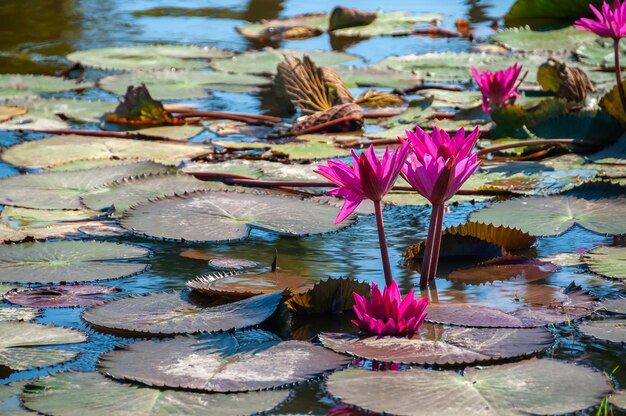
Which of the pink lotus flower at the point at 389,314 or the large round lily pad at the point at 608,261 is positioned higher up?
the pink lotus flower at the point at 389,314

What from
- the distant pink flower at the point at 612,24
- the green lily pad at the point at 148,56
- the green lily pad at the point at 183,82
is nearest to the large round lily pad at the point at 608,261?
the distant pink flower at the point at 612,24

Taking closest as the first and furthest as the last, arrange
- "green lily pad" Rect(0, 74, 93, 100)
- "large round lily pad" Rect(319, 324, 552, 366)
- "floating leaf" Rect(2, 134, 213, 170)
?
"large round lily pad" Rect(319, 324, 552, 366) < "floating leaf" Rect(2, 134, 213, 170) < "green lily pad" Rect(0, 74, 93, 100)

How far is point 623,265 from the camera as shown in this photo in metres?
2.13

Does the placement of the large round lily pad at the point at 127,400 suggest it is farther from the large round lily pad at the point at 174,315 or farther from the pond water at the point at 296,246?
the large round lily pad at the point at 174,315

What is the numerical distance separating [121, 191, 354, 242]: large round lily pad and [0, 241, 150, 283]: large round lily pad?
0.47ft

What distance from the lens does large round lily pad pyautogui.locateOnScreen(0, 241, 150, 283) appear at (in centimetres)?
214

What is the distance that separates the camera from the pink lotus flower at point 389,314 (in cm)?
171

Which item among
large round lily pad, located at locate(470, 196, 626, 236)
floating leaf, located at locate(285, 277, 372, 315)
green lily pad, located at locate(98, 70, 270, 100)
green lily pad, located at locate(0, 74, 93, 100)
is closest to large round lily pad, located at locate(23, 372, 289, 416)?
floating leaf, located at locate(285, 277, 372, 315)

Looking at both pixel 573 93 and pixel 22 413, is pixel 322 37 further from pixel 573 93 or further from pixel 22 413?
pixel 22 413

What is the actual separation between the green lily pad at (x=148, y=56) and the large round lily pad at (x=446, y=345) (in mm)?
3470

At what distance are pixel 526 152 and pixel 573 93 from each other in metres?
0.54

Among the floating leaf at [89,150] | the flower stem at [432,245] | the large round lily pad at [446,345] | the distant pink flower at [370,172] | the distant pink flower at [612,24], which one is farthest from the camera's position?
the floating leaf at [89,150]

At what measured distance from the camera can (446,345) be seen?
5.54ft

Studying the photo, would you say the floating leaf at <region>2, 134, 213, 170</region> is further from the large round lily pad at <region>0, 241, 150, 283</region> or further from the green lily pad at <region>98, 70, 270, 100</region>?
the large round lily pad at <region>0, 241, 150, 283</region>
